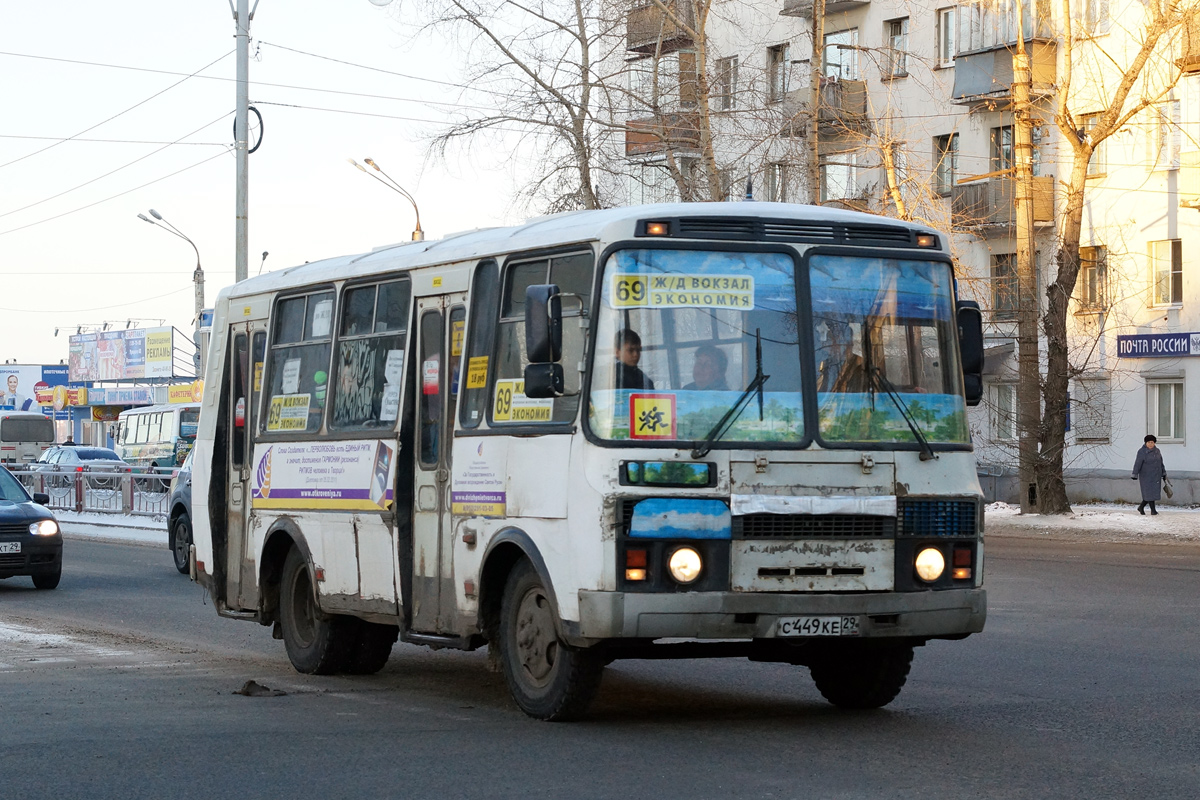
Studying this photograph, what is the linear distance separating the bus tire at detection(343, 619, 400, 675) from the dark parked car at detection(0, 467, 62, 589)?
8571 millimetres

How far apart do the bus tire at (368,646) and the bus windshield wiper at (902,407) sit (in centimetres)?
408

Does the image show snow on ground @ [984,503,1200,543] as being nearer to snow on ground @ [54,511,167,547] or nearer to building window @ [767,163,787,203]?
building window @ [767,163,787,203]

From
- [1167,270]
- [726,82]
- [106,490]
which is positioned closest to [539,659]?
[726,82]

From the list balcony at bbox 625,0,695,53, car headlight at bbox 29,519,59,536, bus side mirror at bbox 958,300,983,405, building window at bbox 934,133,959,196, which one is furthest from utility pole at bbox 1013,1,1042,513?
bus side mirror at bbox 958,300,983,405

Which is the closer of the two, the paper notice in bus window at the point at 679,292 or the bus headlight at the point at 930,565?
the paper notice in bus window at the point at 679,292

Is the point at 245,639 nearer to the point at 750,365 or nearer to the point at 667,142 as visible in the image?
the point at 750,365

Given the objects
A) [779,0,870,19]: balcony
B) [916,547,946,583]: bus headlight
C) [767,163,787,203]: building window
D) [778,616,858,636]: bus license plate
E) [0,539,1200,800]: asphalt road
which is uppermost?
[779,0,870,19]: balcony

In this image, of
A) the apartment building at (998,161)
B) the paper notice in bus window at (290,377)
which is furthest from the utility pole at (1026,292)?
the paper notice in bus window at (290,377)

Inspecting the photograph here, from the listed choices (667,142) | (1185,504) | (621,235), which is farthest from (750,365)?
(1185,504)

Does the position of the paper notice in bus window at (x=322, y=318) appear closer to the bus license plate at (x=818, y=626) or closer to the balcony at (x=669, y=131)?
the bus license plate at (x=818, y=626)

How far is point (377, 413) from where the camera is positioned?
10.8 meters

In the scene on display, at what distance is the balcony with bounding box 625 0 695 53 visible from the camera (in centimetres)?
3500

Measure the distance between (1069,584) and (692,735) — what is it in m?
11.1

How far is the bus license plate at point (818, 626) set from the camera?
8586mm
